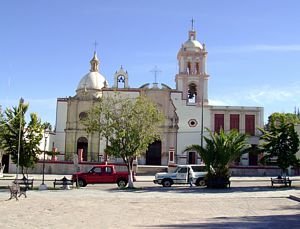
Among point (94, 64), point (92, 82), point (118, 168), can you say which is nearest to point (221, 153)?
point (118, 168)

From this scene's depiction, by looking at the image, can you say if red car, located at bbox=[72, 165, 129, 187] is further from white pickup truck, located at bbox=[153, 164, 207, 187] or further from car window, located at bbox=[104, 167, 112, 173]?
white pickup truck, located at bbox=[153, 164, 207, 187]

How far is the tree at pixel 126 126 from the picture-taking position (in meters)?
27.9

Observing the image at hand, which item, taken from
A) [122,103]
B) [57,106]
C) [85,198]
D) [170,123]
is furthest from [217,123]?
[85,198]

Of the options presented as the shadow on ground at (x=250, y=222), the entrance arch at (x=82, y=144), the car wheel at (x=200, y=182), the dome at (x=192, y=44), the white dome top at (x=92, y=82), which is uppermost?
the dome at (x=192, y=44)

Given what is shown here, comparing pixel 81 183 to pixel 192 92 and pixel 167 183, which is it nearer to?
pixel 167 183

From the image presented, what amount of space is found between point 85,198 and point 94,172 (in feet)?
27.1

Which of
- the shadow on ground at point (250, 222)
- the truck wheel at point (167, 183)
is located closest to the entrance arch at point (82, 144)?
the truck wheel at point (167, 183)

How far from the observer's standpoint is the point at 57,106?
55656 mm

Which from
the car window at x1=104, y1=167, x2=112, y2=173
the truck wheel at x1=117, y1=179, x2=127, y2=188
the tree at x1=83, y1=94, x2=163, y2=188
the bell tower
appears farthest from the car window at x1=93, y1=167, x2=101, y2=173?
the bell tower

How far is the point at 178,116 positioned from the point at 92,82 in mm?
13044

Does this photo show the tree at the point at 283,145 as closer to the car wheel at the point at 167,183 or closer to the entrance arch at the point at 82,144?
the car wheel at the point at 167,183

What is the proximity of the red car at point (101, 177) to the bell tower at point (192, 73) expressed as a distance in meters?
27.2

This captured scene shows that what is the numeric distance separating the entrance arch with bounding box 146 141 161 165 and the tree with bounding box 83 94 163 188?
24.7 meters

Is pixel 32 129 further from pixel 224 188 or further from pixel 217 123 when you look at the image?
pixel 217 123
